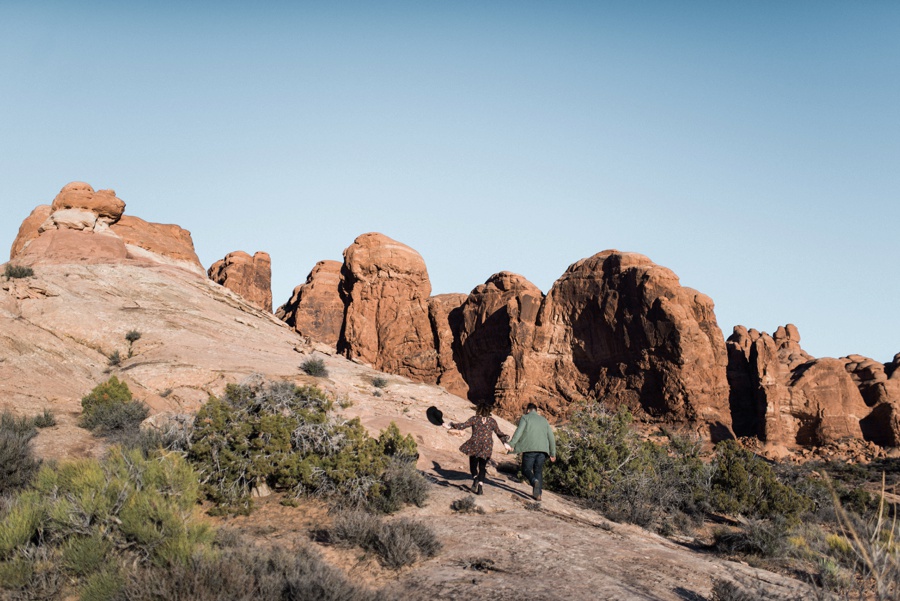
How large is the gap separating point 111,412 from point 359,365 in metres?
20.0

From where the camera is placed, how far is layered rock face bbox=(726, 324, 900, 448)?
47.3 metres

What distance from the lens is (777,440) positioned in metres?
46.3

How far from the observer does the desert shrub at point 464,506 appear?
939 centimetres

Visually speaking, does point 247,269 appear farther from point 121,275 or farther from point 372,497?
point 372,497

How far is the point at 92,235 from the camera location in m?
38.7

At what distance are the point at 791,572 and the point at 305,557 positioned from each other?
7.62m

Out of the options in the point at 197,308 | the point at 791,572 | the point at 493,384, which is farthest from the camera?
the point at 493,384

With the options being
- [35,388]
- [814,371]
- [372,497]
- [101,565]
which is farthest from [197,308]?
[814,371]

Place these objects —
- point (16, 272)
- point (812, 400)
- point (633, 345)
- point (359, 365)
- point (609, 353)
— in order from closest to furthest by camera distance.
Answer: point (16, 272) → point (359, 365) → point (633, 345) → point (812, 400) → point (609, 353)

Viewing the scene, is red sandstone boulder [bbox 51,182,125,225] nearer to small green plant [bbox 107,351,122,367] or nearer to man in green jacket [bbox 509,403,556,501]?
small green plant [bbox 107,351,122,367]

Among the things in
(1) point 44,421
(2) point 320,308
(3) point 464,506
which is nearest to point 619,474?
(3) point 464,506

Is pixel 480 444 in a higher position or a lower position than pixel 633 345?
lower

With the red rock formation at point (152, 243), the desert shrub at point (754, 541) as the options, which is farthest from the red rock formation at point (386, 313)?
the desert shrub at point (754, 541)

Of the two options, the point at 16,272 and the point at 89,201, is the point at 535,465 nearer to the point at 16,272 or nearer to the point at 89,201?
the point at 16,272
